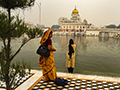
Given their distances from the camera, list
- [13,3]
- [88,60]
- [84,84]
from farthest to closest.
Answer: [88,60]
[84,84]
[13,3]

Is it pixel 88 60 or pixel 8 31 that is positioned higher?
pixel 8 31

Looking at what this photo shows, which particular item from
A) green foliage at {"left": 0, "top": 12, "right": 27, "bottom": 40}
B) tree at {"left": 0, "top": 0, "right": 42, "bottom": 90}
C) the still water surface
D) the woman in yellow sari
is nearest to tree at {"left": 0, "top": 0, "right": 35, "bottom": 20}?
tree at {"left": 0, "top": 0, "right": 42, "bottom": 90}

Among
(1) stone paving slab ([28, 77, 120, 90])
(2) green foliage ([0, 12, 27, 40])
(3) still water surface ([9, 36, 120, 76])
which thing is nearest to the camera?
(2) green foliage ([0, 12, 27, 40])

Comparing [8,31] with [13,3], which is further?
[13,3]

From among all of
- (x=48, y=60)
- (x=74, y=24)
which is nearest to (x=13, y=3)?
(x=48, y=60)

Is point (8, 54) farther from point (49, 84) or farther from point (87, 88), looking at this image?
point (87, 88)

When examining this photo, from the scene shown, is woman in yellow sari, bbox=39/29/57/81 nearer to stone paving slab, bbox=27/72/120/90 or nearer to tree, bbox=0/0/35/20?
stone paving slab, bbox=27/72/120/90

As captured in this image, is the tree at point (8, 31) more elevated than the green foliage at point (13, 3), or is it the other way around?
the green foliage at point (13, 3)

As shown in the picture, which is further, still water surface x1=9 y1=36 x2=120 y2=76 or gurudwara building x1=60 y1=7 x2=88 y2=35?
gurudwara building x1=60 y1=7 x2=88 y2=35

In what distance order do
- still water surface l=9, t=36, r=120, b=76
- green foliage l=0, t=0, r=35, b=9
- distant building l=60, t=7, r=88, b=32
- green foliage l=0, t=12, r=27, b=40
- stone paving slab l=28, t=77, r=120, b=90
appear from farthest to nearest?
1. distant building l=60, t=7, r=88, b=32
2. still water surface l=9, t=36, r=120, b=76
3. stone paving slab l=28, t=77, r=120, b=90
4. green foliage l=0, t=0, r=35, b=9
5. green foliage l=0, t=12, r=27, b=40

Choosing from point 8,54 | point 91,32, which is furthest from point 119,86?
point 91,32

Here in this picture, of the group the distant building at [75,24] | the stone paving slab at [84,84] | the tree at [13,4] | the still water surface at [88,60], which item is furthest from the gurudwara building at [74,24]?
the tree at [13,4]

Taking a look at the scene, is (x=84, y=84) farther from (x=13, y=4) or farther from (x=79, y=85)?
(x=13, y=4)

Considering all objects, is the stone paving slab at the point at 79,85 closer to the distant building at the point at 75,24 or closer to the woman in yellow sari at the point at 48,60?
the woman in yellow sari at the point at 48,60
